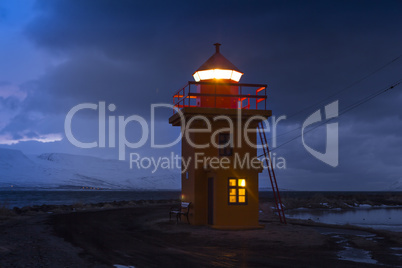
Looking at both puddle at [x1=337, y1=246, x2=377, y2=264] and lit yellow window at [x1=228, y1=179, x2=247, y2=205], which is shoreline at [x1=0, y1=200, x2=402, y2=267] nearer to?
puddle at [x1=337, y1=246, x2=377, y2=264]

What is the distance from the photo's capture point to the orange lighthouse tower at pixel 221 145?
20688 millimetres

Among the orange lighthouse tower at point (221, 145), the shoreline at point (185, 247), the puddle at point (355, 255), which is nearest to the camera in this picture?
the shoreline at point (185, 247)

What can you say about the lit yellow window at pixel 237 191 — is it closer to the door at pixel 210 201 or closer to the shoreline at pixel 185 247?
the door at pixel 210 201

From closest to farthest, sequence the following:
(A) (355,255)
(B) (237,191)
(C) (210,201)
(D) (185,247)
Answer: (A) (355,255) < (D) (185,247) < (B) (237,191) < (C) (210,201)

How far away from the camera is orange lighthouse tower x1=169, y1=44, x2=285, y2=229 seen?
814 inches

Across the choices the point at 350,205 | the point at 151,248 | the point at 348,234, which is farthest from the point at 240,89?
the point at 350,205

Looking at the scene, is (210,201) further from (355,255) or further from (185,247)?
(355,255)

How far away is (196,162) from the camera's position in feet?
72.1

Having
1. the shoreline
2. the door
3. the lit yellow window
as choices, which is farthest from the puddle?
the door

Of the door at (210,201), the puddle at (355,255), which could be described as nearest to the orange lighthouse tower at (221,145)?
the door at (210,201)

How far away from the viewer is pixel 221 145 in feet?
72.7

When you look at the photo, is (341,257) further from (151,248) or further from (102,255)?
(102,255)

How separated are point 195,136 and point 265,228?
560 centimetres

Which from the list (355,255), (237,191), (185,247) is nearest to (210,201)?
(237,191)
